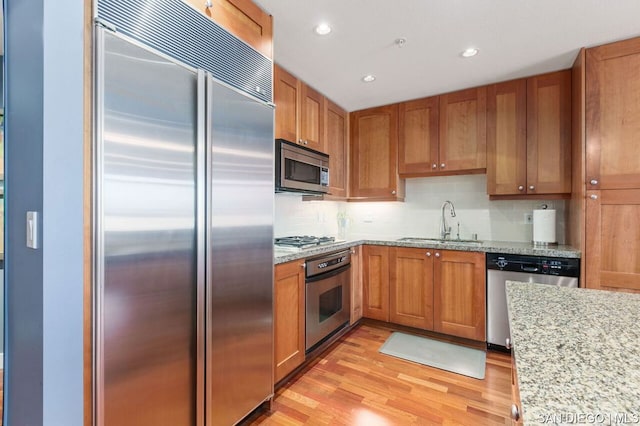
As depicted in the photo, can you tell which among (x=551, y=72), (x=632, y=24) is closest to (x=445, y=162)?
(x=551, y=72)

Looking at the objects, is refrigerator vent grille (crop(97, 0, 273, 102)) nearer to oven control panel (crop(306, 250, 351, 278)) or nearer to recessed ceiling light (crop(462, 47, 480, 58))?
oven control panel (crop(306, 250, 351, 278))

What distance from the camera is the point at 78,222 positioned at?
0.97 metres

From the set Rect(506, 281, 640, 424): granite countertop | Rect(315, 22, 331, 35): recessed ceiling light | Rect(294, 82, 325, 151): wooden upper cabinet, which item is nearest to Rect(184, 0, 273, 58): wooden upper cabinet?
Rect(315, 22, 331, 35): recessed ceiling light

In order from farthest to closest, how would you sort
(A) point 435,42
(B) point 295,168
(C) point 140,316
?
1. (B) point 295,168
2. (A) point 435,42
3. (C) point 140,316

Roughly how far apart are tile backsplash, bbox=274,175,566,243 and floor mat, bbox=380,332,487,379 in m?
1.13

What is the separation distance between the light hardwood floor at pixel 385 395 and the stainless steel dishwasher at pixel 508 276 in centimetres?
21

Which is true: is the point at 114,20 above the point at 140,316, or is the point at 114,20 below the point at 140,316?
above

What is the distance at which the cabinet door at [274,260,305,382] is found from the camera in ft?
6.20

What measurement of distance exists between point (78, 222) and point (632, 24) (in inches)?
123

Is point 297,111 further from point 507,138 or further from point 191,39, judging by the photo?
point 507,138

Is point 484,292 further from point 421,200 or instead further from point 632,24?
point 632,24

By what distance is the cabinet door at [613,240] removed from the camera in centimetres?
202

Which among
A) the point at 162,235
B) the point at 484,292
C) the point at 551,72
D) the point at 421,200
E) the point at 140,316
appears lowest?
the point at 484,292

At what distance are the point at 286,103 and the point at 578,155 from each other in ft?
7.40
